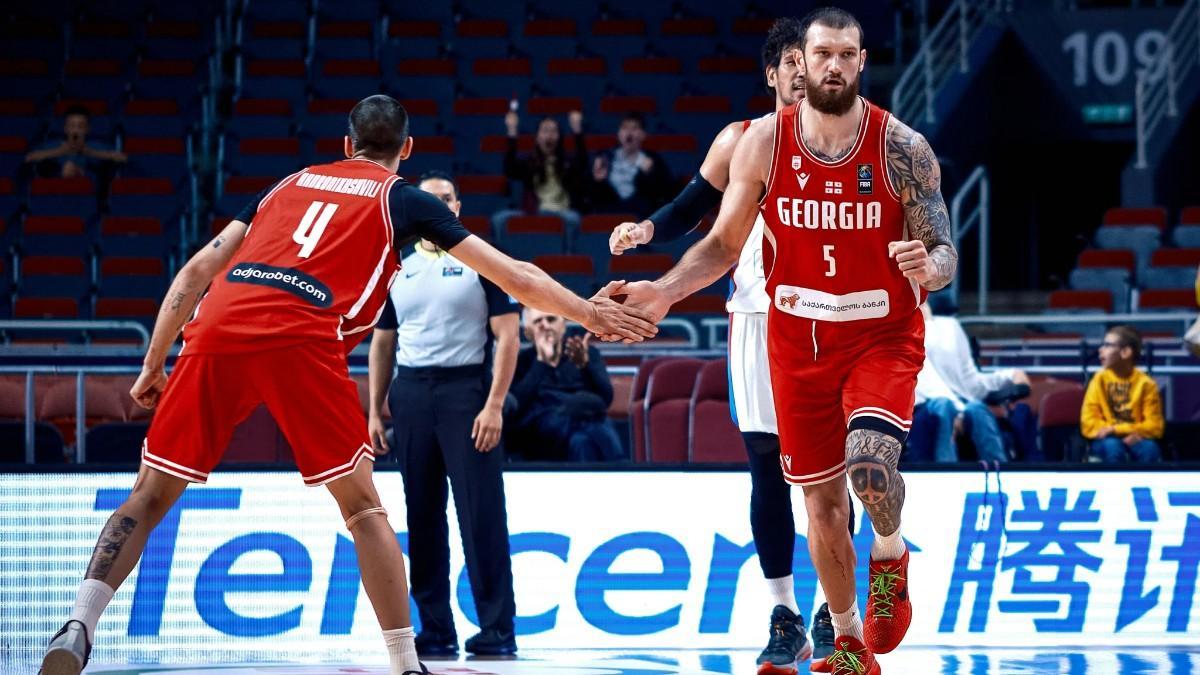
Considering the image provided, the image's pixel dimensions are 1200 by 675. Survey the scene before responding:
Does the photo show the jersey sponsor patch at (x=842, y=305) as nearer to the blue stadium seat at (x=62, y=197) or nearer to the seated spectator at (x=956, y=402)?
the seated spectator at (x=956, y=402)

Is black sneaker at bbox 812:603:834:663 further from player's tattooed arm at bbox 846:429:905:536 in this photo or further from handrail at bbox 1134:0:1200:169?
handrail at bbox 1134:0:1200:169

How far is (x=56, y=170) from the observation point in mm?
15281

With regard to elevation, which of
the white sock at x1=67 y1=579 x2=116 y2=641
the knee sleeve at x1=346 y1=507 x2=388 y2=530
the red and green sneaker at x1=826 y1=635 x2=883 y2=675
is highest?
the knee sleeve at x1=346 y1=507 x2=388 y2=530

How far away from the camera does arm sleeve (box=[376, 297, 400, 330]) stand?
7254 millimetres

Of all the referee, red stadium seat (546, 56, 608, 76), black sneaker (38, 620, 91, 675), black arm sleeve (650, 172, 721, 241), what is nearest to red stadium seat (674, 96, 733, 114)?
red stadium seat (546, 56, 608, 76)

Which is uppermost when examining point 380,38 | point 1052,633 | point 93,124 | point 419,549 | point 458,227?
point 380,38

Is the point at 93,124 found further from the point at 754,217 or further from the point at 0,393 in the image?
the point at 754,217

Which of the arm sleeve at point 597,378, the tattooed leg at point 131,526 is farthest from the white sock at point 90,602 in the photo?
the arm sleeve at point 597,378

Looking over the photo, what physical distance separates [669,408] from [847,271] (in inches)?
183

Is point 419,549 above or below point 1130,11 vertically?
below

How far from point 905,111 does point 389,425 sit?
1050 centimetres

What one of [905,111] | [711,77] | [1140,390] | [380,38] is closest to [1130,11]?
[905,111]

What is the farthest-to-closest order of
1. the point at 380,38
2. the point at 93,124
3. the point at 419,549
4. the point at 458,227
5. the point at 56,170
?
the point at 380,38 → the point at 93,124 → the point at 56,170 → the point at 419,549 → the point at 458,227

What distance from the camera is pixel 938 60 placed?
63.8 feet
